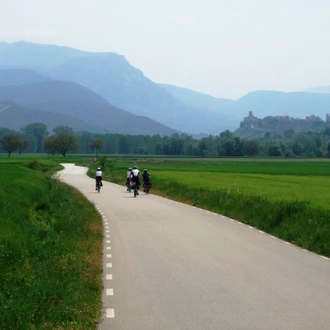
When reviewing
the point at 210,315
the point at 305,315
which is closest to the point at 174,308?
the point at 210,315

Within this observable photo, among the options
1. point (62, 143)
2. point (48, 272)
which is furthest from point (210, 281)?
point (62, 143)

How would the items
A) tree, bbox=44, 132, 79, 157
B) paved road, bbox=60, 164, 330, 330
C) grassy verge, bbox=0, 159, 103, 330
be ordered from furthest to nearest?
1. tree, bbox=44, 132, 79, 157
2. paved road, bbox=60, 164, 330, 330
3. grassy verge, bbox=0, 159, 103, 330

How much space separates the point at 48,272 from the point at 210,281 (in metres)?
3.24

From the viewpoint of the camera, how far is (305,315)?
31.0ft

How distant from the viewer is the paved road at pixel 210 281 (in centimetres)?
927

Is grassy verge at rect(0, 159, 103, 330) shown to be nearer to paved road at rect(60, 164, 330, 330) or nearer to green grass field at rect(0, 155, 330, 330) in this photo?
green grass field at rect(0, 155, 330, 330)

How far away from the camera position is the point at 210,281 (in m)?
12.3

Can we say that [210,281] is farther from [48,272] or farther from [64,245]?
[64,245]

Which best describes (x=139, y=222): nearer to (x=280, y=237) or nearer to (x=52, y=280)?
(x=280, y=237)

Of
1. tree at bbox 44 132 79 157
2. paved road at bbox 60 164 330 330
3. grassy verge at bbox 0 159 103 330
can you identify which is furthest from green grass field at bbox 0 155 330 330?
tree at bbox 44 132 79 157

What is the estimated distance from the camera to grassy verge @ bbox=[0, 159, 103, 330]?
9.06 meters

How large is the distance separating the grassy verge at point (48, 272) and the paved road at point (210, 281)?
398 mm

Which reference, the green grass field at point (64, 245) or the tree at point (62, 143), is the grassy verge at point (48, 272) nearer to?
the green grass field at point (64, 245)

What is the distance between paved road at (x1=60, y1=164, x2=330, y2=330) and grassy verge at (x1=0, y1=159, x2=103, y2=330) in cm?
40
